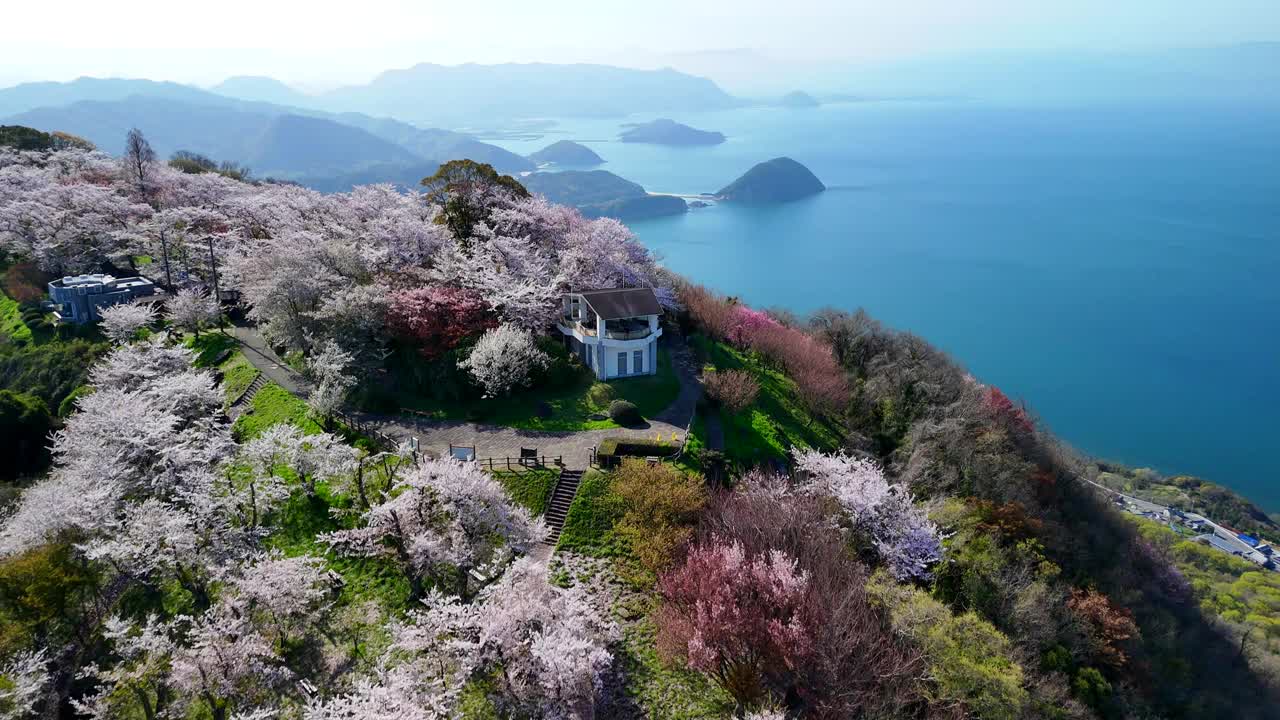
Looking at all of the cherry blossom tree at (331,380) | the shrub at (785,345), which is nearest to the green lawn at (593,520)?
the cherry blossom tree at (331,380)

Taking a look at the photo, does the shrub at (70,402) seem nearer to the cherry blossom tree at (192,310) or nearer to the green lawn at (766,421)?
the cherry blossom tree at (192,310)

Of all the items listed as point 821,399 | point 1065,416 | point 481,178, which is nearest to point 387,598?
point 821,399

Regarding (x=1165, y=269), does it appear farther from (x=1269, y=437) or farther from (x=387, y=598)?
(x=387, y=598)

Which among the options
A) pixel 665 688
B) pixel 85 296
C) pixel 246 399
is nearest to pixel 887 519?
pixel 665 688

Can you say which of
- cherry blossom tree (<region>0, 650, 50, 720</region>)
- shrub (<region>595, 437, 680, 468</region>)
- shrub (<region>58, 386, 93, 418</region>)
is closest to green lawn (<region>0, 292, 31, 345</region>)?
shrub (<region>58, 386, 93, 418</region>)

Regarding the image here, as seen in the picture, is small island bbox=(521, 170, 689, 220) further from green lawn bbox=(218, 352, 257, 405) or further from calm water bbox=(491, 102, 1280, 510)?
green lawn bbox=(218, 352, 257, 405)

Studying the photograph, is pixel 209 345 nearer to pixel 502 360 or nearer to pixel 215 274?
pixel 215 274

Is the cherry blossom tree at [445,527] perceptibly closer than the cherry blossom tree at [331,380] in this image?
Yes
